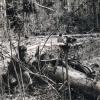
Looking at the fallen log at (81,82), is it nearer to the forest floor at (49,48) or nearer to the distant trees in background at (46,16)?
A: the forest floor at (49,48)

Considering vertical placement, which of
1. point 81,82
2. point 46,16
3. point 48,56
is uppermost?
point 46,16

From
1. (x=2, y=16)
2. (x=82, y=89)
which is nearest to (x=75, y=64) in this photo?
(x=82, y=89)

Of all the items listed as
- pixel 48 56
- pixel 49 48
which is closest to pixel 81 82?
pixel 48 56

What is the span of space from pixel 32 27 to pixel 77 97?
468cm

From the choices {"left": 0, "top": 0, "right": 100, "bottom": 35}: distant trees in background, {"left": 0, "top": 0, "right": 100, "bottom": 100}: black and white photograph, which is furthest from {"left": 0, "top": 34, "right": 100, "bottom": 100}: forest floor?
{"left": 0, "top": 0, "right": 100, "bottom": 35}: distant trees in background

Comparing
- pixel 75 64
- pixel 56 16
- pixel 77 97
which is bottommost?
pixel 77 97

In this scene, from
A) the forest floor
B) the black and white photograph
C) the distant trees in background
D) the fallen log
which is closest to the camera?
the black and white photograph

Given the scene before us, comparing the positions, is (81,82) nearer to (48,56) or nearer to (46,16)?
(48,56)

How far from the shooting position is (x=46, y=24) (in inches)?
345

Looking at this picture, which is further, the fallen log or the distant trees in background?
the distant trees in background

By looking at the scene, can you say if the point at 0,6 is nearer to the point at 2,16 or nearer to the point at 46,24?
the point at 2,16

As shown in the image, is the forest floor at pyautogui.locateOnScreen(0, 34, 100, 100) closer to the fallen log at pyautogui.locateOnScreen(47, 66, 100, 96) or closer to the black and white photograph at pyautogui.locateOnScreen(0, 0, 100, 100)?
the black and white photograph at pyautogui.locateOnScreen(0, 0, 100, 100)

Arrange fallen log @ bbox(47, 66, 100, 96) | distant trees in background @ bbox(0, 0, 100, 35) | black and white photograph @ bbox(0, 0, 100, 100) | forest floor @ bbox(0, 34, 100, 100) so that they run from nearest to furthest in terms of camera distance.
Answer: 1. black and white photograph @ bbox(0, 0, 100, 100)
2. fallen log @ bbox(47, 66, 100, 96)
3. forest floor @ bbox(0, 34, 100, 100)
4. distant trees in background @ bbox(0, 0, 100, 35)

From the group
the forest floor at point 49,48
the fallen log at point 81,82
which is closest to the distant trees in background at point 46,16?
the forest floor at point 49,48
